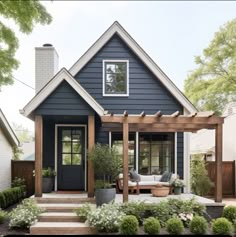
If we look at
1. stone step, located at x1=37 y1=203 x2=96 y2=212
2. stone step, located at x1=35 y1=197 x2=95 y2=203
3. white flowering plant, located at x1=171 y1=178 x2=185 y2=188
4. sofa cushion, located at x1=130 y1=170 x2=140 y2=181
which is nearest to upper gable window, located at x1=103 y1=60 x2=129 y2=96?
sofa cushion, located at x1=130 y1=170 x2=140 y2=181

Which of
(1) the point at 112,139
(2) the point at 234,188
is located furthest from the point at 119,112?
(2) the point at 234,188

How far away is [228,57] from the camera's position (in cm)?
2009

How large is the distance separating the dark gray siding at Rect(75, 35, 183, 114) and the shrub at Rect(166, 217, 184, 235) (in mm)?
5000

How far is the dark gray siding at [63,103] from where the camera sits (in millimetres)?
10133

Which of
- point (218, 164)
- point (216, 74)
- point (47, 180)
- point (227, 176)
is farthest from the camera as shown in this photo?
point (216, 74)

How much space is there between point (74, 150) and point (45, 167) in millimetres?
1095

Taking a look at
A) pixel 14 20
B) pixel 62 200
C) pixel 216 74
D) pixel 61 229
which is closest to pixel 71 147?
pixel 62 200

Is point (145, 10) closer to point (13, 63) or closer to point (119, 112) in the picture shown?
point (13, 63)

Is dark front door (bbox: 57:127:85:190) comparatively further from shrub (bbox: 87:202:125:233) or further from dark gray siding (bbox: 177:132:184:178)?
shrub (bbox: 87:202:125:233)

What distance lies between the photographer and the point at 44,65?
13.1 m

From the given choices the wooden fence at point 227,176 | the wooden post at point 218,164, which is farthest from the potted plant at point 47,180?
the wooden fence at point 227,176

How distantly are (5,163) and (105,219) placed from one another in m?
7.06

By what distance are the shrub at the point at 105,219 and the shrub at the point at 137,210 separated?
28 centimetres

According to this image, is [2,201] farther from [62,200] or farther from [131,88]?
[131,88]
